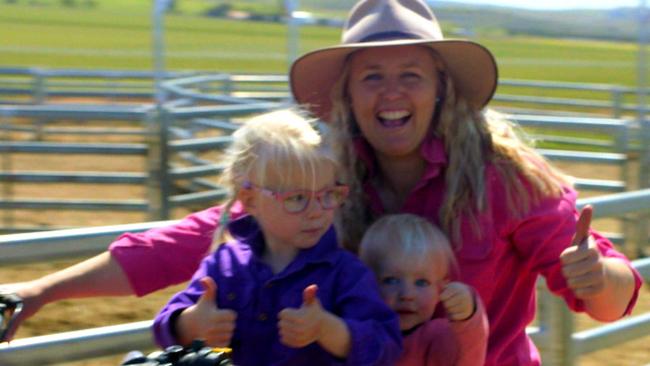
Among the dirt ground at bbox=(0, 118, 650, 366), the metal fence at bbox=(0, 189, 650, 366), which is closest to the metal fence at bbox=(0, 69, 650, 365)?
the metal fence at bbox=(0, 189, 650, 366)

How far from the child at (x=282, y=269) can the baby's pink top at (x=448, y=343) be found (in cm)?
13

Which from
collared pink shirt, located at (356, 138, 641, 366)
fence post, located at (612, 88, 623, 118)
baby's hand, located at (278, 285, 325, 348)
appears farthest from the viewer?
fence post, located at (612, 88, 623, 118)

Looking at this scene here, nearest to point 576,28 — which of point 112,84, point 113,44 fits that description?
point 112,84

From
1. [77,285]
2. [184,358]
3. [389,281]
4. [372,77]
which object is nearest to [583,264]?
[389,281]

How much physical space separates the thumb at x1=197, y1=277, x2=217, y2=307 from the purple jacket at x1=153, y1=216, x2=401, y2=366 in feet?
0.32

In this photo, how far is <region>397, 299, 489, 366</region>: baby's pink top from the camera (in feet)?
6.86

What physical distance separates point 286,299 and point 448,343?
1.00 feet

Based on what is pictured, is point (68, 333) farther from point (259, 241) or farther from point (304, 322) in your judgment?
point (304, 322)

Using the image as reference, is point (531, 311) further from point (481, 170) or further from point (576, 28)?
point (576, 28)

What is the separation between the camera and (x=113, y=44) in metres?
37.6

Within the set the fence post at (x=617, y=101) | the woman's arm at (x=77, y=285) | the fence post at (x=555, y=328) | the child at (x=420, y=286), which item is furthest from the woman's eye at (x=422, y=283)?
the fence post at (x=617, y=101)

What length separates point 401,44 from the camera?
2.46m

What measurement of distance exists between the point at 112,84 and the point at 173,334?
17.1m

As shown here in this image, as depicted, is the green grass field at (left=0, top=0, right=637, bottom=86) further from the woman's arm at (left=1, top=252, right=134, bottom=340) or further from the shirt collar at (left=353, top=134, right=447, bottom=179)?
the woman's arm at (left=1, top=252, right=134, bottom=340)
